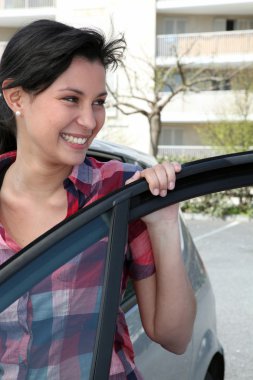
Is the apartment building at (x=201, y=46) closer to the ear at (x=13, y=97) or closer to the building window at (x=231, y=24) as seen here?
the building window at (x=231, y=24)

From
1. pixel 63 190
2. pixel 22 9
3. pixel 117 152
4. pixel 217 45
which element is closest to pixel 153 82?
pixel 217 45

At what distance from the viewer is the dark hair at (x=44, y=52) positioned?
1.29 meters

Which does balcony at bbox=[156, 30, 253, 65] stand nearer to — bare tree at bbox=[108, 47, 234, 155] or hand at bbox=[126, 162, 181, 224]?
bare tree at bbox=[108, 47, 234, 155]

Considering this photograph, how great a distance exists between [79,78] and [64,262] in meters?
0.40

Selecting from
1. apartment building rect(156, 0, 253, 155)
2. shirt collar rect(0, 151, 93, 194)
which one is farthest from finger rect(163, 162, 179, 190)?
apartment building rect(156, 0, 253, 155)

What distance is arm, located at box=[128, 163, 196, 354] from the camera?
49.4 inches

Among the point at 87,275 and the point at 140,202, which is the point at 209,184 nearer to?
the point at 140,202

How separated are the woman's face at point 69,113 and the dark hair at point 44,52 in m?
0.02

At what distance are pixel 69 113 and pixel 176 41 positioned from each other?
24.0 m

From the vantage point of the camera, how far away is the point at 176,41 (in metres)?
24.5

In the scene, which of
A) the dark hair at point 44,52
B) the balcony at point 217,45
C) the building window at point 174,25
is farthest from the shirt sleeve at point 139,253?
the building window at point 174,25

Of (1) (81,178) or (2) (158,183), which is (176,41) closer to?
(1) (81,178)

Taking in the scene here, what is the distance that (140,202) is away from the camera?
46.1 inches

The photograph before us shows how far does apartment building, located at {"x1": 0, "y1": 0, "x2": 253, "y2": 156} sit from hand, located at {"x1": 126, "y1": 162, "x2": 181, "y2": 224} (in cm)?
2089
